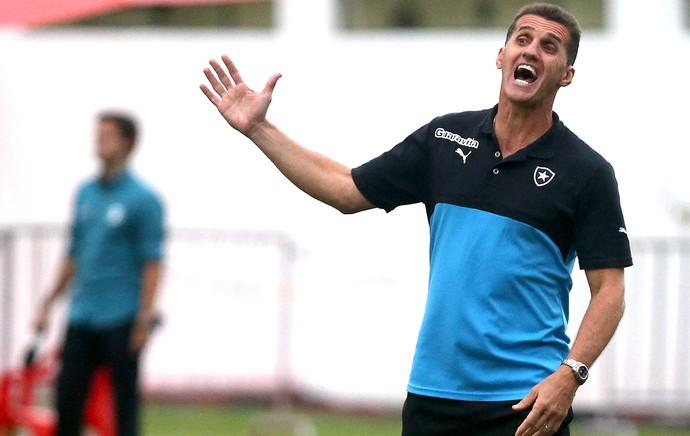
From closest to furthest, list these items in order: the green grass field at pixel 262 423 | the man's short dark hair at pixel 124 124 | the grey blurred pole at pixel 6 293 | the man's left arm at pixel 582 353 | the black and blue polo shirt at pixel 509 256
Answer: the man's left arm at pixel 582 353
the black and blue polo shirt at pixel 509 256
the man's short dark hair at pixel 124 124
the green grass field at pixel 262 423
the grey blurred pole at pixel 6 293

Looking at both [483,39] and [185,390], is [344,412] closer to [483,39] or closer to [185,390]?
[185,390]

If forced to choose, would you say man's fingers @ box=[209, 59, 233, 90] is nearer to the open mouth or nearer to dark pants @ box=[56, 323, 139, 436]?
the open mouth

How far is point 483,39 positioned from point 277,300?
9.72ft

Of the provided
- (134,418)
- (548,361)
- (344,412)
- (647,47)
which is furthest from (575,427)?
(548,361)

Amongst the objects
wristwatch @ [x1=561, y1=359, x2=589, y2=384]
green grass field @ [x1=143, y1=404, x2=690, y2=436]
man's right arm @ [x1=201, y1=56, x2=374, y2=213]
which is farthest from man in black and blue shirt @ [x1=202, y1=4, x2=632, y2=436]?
green grass field @ [x1=143, y1=404, x2=690, y2=436]

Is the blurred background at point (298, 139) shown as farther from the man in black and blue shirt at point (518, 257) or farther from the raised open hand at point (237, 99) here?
the man in black and blue shirt at point (518, 257)

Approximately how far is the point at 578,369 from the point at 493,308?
0.34 metres

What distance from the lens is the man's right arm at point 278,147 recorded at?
5051 millimetres

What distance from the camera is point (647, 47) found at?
1298 centimetres

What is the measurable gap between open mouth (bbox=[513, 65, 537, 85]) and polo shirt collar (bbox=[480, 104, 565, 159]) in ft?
0.61

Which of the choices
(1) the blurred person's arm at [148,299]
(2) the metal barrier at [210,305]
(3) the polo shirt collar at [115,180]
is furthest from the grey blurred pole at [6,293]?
(1) the blurred person's arm at [148,299]

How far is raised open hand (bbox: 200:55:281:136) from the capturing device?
503 cm

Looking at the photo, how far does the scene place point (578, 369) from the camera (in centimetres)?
455

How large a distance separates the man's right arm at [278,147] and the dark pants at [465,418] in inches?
29.1
